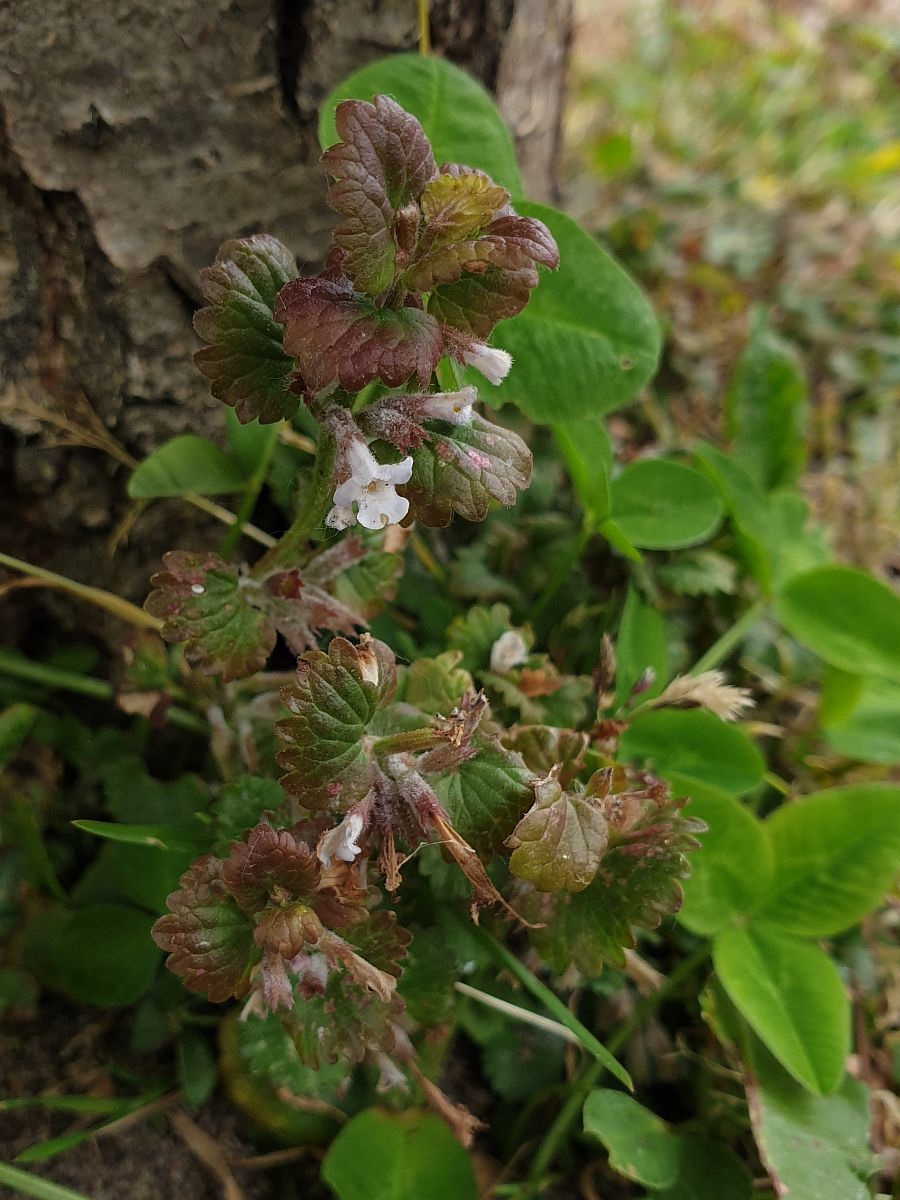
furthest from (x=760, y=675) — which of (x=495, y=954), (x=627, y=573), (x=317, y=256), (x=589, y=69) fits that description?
(x=589, y=69)

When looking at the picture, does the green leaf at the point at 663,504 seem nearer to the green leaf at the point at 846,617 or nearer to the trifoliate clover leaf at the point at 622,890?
the green leaf at the point at 846,617

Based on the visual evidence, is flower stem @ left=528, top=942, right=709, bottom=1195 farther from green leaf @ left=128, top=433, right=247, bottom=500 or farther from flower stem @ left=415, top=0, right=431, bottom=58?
flower stem @ left=415, top=0, right=431, bottom=58

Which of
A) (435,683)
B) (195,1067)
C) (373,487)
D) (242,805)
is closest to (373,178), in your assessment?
(373,487)

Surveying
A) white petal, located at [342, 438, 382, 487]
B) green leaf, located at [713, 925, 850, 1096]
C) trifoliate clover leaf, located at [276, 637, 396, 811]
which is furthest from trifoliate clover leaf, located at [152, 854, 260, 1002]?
green leaf, located at [713, 925, 850, 1096]

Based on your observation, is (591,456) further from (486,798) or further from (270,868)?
(270,868)

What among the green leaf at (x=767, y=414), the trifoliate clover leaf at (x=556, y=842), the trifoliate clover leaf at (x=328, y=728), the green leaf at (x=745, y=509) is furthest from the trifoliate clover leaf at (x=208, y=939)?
the green leaf at (x=767, y=414)

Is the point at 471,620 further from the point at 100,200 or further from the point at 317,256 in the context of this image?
the point at 100,200
